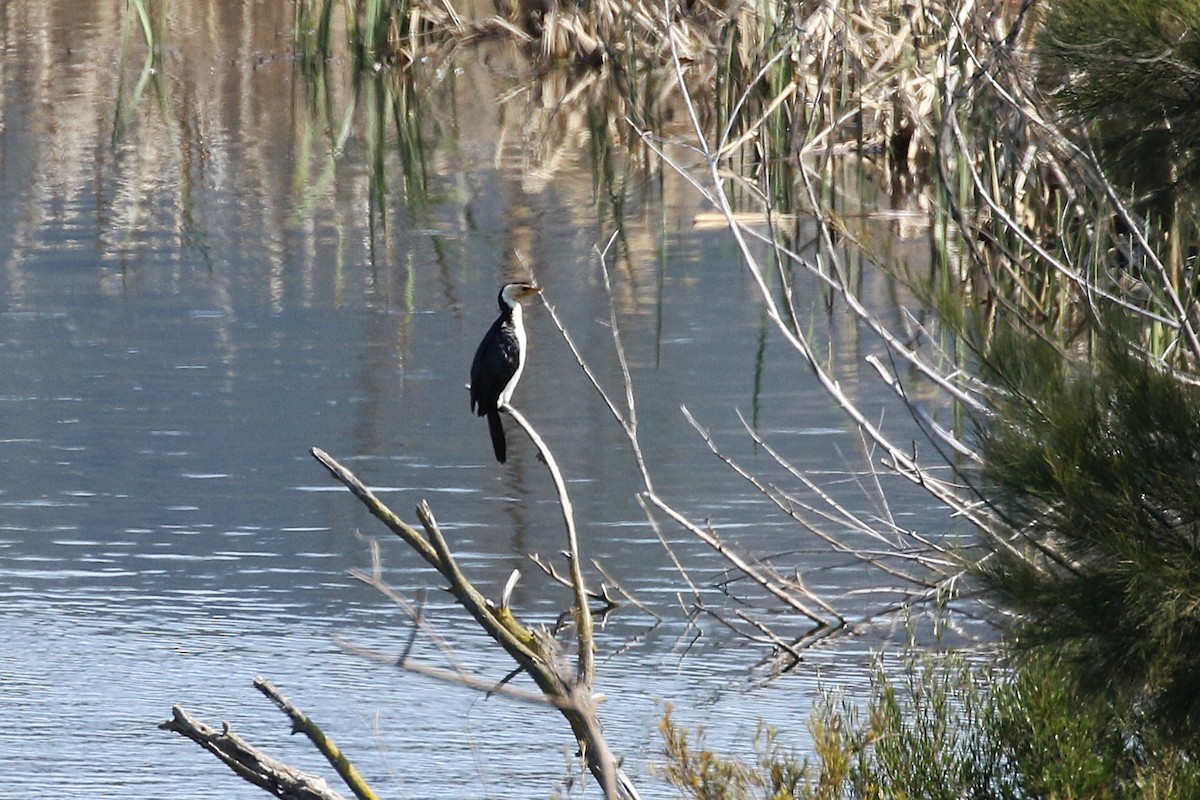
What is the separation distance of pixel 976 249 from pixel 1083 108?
286 mm

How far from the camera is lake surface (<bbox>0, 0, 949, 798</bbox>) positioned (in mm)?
4133

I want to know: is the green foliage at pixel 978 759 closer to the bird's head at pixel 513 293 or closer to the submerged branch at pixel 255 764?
the submerged branch at pixel 255 764

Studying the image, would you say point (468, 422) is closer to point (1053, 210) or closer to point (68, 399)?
point (68, 399)

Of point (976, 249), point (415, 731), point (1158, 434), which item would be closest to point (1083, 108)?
point (976, 249)

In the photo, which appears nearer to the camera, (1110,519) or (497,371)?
(1110,519)

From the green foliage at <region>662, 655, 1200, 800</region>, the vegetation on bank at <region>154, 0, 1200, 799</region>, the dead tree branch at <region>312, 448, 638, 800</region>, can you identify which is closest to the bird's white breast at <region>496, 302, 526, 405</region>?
the vegetation on bank at <region>154, 0, 1200, 799</region>

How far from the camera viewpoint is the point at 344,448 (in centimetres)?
597

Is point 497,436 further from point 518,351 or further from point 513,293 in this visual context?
point 513,293

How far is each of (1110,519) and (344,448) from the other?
374 centimetres

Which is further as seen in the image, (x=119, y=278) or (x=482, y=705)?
(x=119, y=278)

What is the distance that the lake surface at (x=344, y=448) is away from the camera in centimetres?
413

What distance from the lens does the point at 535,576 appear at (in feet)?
16.3

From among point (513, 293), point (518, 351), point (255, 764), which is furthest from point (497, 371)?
point (255, 764)

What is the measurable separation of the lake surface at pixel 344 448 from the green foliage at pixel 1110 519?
1.14 meters
